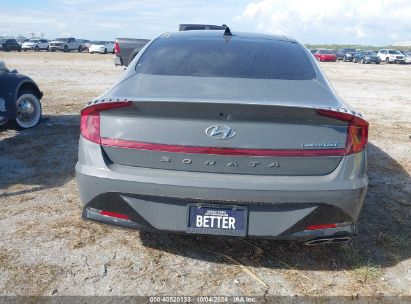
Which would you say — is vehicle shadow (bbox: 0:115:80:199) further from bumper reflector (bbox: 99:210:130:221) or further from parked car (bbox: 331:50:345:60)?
parked car (bbox: 331:50:345:60)

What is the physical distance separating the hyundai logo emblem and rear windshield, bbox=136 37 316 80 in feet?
2.19

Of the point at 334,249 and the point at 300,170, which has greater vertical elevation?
the point at 300,170

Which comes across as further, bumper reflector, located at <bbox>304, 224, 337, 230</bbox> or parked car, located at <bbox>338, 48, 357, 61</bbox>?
parked car, located at <bbox>338, 48, 357, 61</bbox>

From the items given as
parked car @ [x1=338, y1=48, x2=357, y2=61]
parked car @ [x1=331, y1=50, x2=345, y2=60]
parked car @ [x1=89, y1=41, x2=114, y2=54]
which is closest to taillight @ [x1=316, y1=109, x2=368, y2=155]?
parked car @ [x1=89, y1=41, x2=114, y2=54]

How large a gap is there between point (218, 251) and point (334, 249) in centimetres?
95

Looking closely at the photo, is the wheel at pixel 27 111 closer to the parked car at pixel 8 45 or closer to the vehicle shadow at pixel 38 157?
the vehicle shadow at pixel 38 157

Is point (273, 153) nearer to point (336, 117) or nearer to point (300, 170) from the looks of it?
point (300, 170)

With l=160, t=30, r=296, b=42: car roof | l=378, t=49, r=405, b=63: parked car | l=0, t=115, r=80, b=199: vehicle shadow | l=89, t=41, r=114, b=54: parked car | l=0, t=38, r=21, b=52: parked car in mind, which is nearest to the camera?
l=160, t=30, r=296, b=42: car roof

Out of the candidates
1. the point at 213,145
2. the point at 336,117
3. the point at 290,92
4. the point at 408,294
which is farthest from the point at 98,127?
the point at 408,294

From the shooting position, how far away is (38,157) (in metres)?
5.59

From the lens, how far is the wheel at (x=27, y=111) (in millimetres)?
6781

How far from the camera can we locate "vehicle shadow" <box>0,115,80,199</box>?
4.64 metres

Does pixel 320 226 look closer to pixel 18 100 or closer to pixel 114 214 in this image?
pixel 114 214

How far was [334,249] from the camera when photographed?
3338 mm
